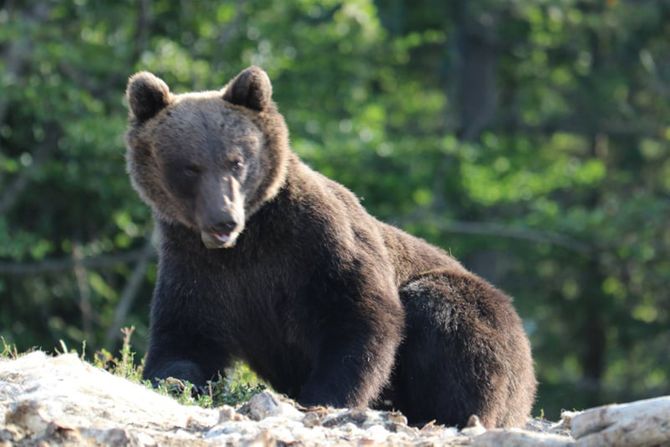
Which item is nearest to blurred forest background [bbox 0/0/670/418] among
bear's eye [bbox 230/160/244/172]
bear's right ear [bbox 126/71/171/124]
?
bear's right ear [bbox 126/71/171/124]

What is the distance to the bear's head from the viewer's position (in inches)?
299

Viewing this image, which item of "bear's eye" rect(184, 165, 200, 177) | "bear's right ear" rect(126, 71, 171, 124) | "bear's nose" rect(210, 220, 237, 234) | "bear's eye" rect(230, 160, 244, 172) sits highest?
"bear's right ear" rect(126, 71, 171, 124)

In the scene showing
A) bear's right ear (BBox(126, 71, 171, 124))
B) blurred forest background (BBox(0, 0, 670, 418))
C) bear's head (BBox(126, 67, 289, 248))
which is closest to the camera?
bear's head (BBox(126, 67, 289, 248))

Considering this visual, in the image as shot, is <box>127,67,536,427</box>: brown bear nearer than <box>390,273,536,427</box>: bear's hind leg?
Yes

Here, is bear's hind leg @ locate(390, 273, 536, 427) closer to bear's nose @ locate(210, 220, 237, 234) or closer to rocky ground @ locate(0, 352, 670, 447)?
rocky ground @ locate(0, 352, 670, 447)

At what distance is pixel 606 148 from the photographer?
28.5 metres

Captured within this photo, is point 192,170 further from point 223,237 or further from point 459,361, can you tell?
point 459,361

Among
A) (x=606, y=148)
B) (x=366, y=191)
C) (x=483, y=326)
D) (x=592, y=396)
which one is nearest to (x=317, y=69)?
(x=366, y=191)

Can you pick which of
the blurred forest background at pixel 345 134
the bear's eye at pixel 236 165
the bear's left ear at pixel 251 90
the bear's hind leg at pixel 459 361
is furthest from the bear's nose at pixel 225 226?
the blurred forest background at pixel 345 134

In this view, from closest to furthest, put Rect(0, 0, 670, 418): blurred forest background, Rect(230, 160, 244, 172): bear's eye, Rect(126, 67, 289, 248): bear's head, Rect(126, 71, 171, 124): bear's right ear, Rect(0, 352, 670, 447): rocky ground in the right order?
Rect(0, 352, 670, 447): rocky ground < Rect(126, 67, 289, 248): bear's head < Rect(230, 160, 244, 172): bear's eye < Rect(126, 71, 171, 124): bear's right ear < Rect(0, 0, 670, 418): blurred forest background

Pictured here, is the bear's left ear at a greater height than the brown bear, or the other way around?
the bear's left ear

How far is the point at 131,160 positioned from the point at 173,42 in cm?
1229

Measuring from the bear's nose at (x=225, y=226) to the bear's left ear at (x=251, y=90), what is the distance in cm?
110

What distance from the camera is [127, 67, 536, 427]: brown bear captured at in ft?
25.1
